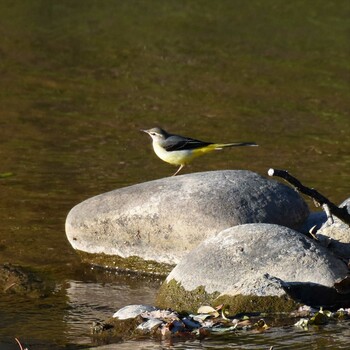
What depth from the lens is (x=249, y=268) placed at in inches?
348

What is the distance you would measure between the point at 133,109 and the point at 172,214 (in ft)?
24.9

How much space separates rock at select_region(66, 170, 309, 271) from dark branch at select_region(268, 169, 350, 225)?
88 cm

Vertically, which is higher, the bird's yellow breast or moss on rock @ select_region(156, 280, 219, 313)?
the bird's yellow breast

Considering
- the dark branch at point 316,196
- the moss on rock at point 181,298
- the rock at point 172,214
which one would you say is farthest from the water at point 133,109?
the dark branch at point 316,196

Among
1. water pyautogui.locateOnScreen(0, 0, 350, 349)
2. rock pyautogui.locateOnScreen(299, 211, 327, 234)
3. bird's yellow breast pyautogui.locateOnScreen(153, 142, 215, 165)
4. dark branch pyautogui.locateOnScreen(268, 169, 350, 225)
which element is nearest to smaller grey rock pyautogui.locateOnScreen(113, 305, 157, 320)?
water pyautogui.locateOnScreen(0, 0, 350, 349)

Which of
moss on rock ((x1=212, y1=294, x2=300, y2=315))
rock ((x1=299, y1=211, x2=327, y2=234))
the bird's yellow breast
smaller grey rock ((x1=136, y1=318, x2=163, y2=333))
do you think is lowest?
smaller grey rock ((x1=136, y1=318, x2=163, y2=333))

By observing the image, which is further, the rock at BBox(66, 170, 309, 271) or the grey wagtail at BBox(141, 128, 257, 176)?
the grey wagtail at BBox(141, 128, 257, 176)

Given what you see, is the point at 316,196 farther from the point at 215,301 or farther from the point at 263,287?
the point at 215,301

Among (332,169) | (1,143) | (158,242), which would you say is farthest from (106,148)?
(158,242)

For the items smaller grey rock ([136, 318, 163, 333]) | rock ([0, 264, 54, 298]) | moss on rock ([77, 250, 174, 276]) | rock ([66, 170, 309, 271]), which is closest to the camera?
smaller grey rock ([136, 318, 163, 333])

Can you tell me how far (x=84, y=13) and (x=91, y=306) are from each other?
15727mm

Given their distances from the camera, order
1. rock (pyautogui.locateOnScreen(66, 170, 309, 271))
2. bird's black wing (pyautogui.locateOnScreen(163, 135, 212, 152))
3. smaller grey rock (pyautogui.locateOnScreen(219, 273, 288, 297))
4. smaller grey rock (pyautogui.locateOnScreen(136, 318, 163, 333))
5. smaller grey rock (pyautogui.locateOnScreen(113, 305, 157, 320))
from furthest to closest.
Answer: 1. bird's black wing (pyautogui.locateOnScreen(163, 135, 212, 152))
2. rock (pyautogui.locateOnScreen(66, 170, 309, 271))
3. smaller grey rock (pyautogui.locateOnScreen(219, 273, 288, 297))
4. smaller grey rock (pyautogui.locateOnScreen(113, 305, 157, 320))
5. smaller grey rock (pyautogui.locateOnScreen(136, 318, 163, 333))

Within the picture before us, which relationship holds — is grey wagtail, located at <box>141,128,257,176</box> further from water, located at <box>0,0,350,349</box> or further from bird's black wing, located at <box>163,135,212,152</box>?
water, located at <box>0,0,350,349</box>

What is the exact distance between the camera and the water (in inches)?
388
